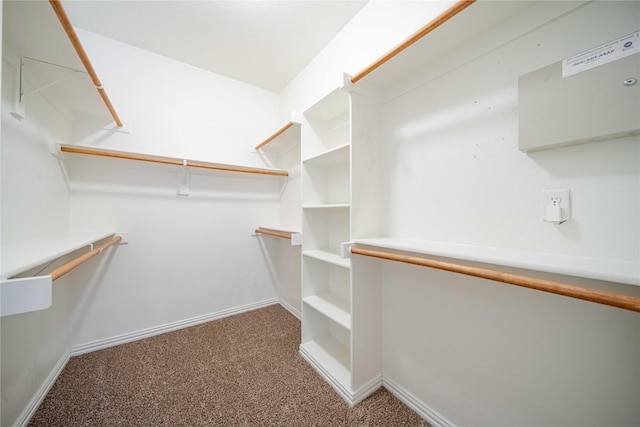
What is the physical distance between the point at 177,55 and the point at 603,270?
2.92 metres

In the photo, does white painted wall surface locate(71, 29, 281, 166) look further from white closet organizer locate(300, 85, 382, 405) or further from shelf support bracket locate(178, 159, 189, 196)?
white closet organizer locate(300, 85, 382, 405)

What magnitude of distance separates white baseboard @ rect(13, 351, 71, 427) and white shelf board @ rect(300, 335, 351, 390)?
1.46 meters

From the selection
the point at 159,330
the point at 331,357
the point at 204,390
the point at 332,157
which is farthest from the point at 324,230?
the point at 159,330

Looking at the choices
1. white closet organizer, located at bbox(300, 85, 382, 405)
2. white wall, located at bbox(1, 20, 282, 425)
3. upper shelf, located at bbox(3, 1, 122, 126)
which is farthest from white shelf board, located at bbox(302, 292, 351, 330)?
upper shelf, located at bbox(3, 1, 122, 126)

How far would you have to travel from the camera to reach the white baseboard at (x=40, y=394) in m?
1.10

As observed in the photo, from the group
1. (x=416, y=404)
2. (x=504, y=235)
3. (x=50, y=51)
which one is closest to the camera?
(x=504, y=235)

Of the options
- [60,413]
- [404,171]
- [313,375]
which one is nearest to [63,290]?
[60,413]

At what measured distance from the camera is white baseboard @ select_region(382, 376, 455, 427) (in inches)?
42.8

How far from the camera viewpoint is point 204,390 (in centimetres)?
132

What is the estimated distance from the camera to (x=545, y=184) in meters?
0.79

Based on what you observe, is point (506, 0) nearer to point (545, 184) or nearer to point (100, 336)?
point (545, 184)

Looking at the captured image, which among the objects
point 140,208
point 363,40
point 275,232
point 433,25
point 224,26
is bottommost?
Answer: point 275,232

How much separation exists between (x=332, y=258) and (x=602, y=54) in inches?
53.9

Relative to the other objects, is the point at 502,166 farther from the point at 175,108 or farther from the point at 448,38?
the point at 175,108
